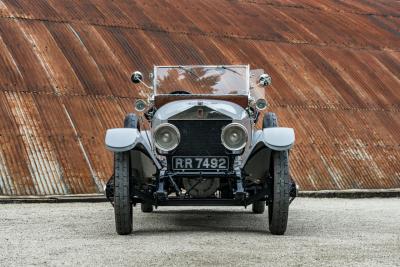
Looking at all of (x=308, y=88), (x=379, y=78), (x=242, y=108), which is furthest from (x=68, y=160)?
(x=379, y=78)

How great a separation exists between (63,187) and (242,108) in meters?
6.48

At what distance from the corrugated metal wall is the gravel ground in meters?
2.66


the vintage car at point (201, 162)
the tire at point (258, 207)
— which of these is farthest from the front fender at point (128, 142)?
the tire at point (258, 207)

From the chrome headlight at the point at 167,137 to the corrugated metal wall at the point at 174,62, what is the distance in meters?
6.43

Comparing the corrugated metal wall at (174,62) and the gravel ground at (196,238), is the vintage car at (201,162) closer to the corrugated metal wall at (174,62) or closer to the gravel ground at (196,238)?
the gravel ground at (196,238)

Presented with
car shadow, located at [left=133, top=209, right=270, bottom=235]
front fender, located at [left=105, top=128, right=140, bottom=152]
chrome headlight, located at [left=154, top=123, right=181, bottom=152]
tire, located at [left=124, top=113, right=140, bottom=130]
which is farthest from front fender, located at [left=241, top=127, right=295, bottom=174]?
tire, located at [left=124, top=113, right=140, bottom=130]

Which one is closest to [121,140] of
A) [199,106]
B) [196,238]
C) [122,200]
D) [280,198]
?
[122,200]

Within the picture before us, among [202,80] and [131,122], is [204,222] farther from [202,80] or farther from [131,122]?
[202,80]

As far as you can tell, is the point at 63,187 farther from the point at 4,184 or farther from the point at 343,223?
the point at 343,223

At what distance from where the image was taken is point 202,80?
1089cm

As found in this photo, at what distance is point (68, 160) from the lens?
52.9 feet

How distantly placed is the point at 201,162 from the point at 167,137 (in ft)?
1.76

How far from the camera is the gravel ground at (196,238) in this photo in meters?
7.02

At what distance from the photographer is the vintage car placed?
9250mm
